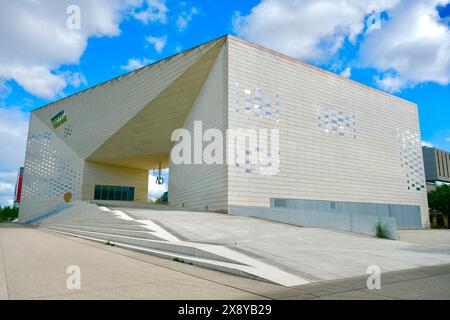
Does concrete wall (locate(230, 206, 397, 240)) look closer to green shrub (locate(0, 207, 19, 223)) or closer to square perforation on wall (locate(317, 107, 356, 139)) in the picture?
square perforation on wall (locate(317, 107, 356, 139))

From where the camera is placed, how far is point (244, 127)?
63.2 ft

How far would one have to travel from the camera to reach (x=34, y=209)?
36344 millimetres

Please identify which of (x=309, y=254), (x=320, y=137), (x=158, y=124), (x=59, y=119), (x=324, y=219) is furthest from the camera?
(x=59, y=119)

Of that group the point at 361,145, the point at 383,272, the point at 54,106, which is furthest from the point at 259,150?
the point at 54,106

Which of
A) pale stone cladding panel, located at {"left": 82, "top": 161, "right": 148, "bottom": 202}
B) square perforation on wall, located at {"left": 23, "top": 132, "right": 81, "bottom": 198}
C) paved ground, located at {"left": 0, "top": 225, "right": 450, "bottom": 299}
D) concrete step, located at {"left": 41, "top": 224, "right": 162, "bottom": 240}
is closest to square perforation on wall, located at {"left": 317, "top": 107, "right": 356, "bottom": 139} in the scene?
concrete step, located at {"left": 41, "top": 224, "right": 162, "bottom": 240}

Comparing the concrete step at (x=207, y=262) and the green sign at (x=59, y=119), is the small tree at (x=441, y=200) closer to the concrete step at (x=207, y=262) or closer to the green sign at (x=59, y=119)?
the concrete step at (x=207, y=262)

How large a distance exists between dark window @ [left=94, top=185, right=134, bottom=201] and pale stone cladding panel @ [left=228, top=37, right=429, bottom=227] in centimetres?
2243

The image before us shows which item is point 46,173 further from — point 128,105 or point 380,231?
point 380,231

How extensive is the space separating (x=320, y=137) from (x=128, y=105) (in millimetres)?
17062

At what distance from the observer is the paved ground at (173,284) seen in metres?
4.19

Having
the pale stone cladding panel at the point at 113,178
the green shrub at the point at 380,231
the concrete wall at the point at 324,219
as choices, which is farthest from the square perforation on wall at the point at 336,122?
the pale stone cladding panel at the point at 113,178

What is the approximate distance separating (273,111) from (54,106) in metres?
29.3

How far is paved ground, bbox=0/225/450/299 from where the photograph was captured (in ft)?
13.7

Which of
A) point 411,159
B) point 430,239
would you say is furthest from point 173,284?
point 411,159
